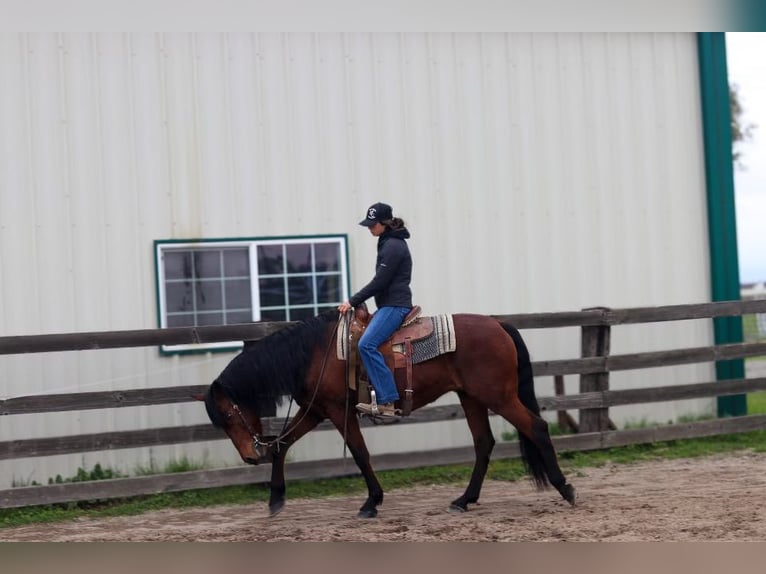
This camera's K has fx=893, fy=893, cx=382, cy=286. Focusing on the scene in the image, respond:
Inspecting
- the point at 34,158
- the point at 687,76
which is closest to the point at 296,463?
the point at 34,158

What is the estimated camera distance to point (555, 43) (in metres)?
9.25

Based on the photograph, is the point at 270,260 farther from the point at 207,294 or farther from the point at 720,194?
the point at 720,194

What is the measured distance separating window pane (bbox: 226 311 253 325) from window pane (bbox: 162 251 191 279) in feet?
1.73

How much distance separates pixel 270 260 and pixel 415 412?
6.50ft

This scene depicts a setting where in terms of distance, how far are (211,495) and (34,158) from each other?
3.39m

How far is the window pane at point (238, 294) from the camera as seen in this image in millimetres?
8398

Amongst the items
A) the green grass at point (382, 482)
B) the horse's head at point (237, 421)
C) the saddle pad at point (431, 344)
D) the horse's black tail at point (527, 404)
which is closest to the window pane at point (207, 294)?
the green grass at point (382, 482)

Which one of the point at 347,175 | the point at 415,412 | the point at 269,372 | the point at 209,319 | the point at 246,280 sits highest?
the point at 347,175

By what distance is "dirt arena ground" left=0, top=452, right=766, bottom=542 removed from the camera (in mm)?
5720

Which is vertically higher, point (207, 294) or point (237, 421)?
point (207, 294)

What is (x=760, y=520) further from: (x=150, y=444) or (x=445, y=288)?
(x=150, y=444)

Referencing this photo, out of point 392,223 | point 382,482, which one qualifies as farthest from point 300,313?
point 392,223

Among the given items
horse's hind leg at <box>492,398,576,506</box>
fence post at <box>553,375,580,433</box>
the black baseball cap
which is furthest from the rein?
fence post at <box>553,375,580,433</box>

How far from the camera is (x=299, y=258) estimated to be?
336 inches
